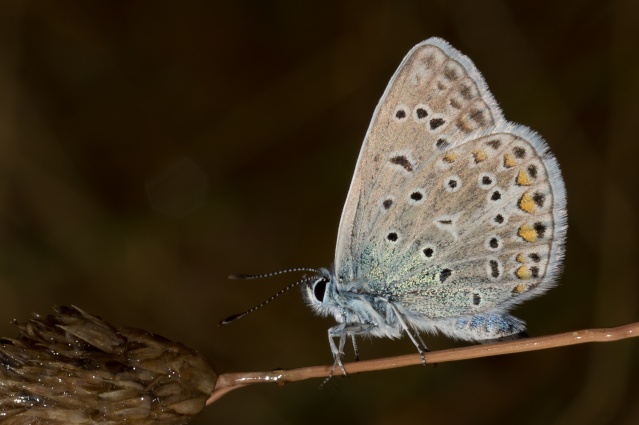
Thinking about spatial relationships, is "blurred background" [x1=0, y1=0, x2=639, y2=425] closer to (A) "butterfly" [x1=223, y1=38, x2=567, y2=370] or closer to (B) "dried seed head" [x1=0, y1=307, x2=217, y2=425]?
(A) "butterfly" [x1=223, y1=38, x2=567, y2=370]

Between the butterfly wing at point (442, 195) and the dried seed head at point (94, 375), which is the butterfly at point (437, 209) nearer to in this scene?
the butterfly wing at point (442, 195)

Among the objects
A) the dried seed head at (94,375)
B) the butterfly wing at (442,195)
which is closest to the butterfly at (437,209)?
the butterfly wing at (442,195)

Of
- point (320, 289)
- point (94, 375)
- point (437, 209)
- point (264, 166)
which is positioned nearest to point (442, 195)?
point (437, 209)

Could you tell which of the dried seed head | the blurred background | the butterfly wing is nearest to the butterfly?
the butterfly wing

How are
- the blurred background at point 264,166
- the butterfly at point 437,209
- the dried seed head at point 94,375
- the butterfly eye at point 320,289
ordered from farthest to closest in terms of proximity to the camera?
the blurred background at point 264,166
the butterfly eye at point 320,289
the butterfly at point 437,209
the dried seed head at point 94,375

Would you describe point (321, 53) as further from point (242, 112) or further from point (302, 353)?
point (302, 353)

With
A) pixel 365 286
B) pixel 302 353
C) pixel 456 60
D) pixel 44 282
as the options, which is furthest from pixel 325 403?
pixel 456 60

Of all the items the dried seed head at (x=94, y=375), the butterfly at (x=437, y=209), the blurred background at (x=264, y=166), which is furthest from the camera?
the blurred background at (x=264, y=166)
